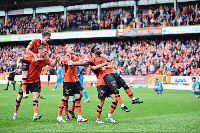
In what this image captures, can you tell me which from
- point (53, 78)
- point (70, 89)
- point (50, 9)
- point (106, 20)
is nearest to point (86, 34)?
point (106, 20)

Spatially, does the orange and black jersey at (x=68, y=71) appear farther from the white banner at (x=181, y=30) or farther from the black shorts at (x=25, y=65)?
the white banner at (x=181, y=30)

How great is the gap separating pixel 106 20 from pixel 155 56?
36.5ft

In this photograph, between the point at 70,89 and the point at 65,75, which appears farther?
the point at 65,75

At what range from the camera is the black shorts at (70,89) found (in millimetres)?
9781

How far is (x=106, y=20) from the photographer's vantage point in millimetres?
46125

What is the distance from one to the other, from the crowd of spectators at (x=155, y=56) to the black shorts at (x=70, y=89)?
84.8ft

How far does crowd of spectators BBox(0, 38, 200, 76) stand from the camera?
35.8m

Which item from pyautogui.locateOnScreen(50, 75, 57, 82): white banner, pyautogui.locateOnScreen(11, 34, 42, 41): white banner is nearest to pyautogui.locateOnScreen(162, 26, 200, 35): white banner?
pyautogui.locateOnScreen(50, 75, 57, 82): white banner

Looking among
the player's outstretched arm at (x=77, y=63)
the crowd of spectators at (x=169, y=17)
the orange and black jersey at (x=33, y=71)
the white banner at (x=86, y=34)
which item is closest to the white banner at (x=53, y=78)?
the white banner at (x=86, y=34)

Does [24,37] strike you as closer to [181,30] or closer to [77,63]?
[181,30]

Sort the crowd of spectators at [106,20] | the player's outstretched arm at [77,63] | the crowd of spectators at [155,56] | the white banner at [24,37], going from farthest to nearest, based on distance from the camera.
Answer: the white banner at [24,37] → the crowd of spectators at [106,20] → the crowd of spectators at [155,56] → the player's outstretched arm at [77,63]

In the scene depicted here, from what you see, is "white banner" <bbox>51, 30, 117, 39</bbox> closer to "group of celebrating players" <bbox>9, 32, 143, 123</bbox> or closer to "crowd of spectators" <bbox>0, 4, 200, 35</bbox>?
"crowd of spectators" <bbox>0, 4, 200, 35</bbox>

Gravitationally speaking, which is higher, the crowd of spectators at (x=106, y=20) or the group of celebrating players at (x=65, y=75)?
the crowd of spectators at (x=106, y=20)

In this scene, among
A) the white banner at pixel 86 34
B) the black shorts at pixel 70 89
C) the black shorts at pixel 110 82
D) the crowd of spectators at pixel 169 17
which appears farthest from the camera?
the white banner at pixel 86 34
